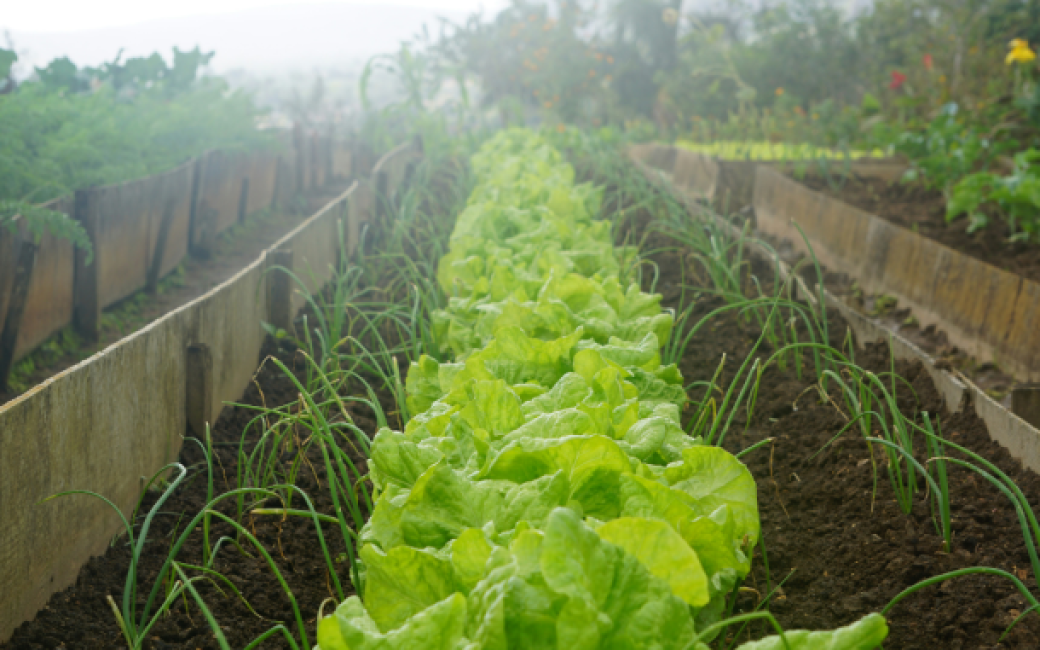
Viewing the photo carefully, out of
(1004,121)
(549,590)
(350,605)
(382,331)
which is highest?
(1004,121)

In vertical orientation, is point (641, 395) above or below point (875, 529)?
above

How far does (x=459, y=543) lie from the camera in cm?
130

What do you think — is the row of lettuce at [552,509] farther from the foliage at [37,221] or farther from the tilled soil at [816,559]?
the foliage at [37,221]

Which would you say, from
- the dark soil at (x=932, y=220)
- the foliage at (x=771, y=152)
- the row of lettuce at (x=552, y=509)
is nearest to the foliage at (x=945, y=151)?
the dark soil at (x=932, y=220)

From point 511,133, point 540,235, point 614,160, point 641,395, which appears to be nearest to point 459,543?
point 641,395

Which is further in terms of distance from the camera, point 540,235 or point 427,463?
point 540,235

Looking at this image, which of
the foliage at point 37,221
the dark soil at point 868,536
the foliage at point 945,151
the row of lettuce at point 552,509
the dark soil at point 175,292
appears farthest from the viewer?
the foliage at point 945,151

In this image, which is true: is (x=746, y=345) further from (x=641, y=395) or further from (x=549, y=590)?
(x=549, y=590)

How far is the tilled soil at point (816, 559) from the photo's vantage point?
1.76 meters

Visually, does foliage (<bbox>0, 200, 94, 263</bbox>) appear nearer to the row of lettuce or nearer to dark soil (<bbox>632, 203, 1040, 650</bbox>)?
the row of lettuce

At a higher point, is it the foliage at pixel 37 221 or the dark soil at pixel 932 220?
the dark soil at pixel 932 220

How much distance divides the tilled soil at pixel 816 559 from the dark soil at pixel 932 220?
7.70ft

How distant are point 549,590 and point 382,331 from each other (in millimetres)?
2724

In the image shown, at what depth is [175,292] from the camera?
6.10 meters
